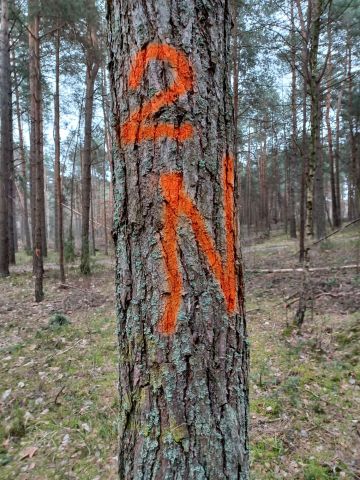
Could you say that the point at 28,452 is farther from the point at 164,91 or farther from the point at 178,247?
the point at 164,91

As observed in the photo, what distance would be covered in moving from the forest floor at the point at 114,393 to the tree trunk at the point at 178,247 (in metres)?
1.99

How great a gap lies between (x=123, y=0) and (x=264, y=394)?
391 centimetres

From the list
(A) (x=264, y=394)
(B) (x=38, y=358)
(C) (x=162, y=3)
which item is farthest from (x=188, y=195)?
(B) (x=38, y=358)

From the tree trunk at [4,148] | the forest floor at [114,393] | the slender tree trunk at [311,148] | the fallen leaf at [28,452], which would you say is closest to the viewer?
the forest floor at [114,393]

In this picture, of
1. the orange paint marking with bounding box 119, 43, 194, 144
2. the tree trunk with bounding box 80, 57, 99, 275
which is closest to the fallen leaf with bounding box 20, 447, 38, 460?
the orange paint marking with bounding box 119, 43, 194, 144

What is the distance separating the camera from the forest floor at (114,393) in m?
2.95

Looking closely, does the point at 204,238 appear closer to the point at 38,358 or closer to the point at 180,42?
the point at 180,42

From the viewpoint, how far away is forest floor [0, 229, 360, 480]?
2947 millimetres

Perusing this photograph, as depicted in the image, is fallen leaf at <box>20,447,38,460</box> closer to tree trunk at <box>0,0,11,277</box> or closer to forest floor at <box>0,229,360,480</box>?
forest floor at <box>0,229,360,480</box>

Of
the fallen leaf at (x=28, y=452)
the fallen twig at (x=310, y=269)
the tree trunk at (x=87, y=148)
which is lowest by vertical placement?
the fallen leaf at (x=28, y=452)

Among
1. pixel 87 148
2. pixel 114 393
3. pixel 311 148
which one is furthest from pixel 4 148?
pixel 114 393

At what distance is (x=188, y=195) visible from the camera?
1248 mm

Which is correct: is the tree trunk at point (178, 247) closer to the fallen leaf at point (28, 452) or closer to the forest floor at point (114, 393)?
the forest floor at point (114, 393)

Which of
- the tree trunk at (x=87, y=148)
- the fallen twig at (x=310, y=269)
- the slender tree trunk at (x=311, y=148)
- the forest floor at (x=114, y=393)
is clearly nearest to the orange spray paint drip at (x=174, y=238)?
the forest floor at (x=114, y=393)
